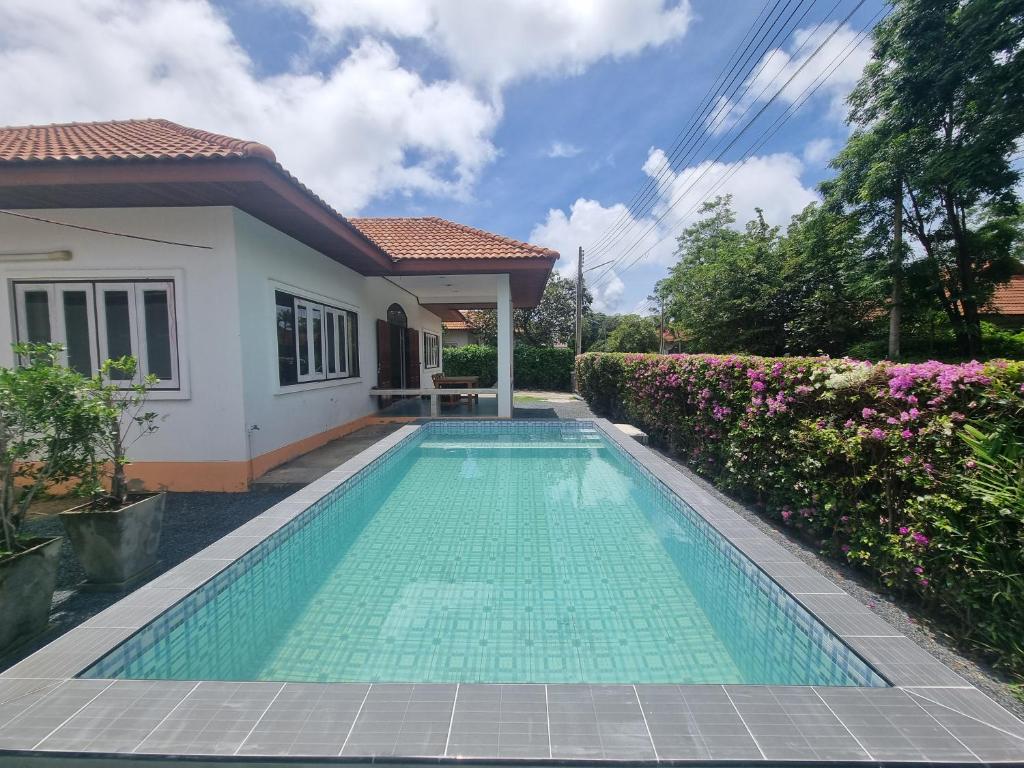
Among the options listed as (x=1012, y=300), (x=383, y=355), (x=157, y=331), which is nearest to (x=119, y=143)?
(x=157, y=331)

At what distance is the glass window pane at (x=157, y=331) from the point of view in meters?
6.18

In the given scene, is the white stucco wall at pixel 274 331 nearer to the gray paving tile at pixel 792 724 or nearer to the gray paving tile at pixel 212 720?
the gray paving tile at pixel 212 720

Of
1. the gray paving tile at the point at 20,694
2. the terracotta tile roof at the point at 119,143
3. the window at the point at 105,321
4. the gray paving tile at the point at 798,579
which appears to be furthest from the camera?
the window at the point at 105,321

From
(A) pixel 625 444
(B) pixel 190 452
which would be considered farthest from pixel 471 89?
(B) pixel 190 452

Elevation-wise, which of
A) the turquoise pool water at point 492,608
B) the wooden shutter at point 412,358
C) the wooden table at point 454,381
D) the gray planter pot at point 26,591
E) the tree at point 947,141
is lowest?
the turquoise pool water at point 492,608

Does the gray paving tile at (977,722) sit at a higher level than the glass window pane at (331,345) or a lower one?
lower

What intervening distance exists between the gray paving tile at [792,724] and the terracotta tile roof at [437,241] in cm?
836

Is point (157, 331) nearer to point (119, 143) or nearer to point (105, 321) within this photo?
point (105, 321)

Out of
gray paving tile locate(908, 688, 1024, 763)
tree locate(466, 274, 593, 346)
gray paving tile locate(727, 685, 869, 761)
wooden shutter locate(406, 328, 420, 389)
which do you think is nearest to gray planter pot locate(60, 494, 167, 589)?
gray paving tile locate(727, 685, 869, 761)

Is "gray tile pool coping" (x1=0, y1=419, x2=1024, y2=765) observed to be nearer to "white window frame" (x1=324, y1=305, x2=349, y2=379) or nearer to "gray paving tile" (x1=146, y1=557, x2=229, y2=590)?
"gray paving tile" (x1=146, y1=557, x2=229, y2=590)

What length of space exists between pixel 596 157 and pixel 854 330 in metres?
11.4

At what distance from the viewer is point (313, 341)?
8406 mm

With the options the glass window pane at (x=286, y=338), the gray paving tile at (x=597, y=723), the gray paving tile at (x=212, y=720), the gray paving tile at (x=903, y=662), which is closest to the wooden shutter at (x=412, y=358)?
the glass window pane at (x=286, y=338)

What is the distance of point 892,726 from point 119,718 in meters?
2.96
